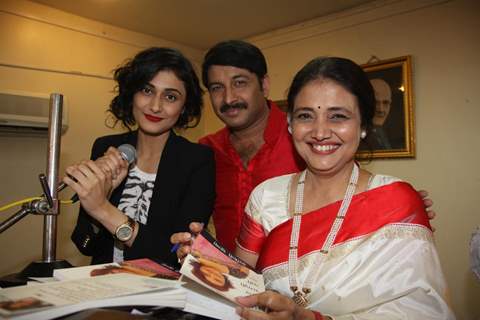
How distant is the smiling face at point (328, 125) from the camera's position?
4.10ft

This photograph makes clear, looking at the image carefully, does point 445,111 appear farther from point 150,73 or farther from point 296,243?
point 150,73

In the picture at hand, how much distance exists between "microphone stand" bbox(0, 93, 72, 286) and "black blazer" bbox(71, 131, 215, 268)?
316 mm

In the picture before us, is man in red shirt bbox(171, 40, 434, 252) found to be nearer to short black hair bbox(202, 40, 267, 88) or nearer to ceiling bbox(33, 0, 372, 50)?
short black hair bbox(202, 40, 267, 88)

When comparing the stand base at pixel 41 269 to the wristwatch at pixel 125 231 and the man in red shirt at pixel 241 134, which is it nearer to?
the wristwatch at pixel 125 231

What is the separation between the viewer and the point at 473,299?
2.62 m

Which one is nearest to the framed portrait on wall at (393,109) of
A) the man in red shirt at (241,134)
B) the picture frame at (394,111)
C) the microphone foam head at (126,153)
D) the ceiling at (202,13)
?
the picture frame at (394,111)

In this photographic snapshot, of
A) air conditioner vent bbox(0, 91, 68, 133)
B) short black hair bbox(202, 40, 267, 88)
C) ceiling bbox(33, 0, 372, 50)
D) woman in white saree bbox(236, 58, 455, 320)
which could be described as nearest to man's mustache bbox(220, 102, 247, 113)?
short black hair bbox(202, 40, 267, 88)

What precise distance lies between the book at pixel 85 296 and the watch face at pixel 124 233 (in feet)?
1.54

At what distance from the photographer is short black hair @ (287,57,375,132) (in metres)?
1.27

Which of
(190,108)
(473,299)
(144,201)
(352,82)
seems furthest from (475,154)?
(144,201)

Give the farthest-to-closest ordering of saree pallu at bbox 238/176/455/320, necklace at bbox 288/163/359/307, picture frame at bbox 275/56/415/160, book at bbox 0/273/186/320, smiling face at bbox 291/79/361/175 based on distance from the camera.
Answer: picture frame at bbox 275/56/415/160 → smiling face at bbox 291/79/361/175 → necklace at bbox 288/163/359/307 → saree pallu at bbox 238/176/455/320 → book at bbox 0/273/186/320

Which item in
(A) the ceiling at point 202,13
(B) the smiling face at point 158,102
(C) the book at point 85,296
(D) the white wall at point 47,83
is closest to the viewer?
(C) the book at point 85,296

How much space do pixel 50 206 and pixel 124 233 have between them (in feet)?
1.14

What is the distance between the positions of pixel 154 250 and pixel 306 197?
56 cm
